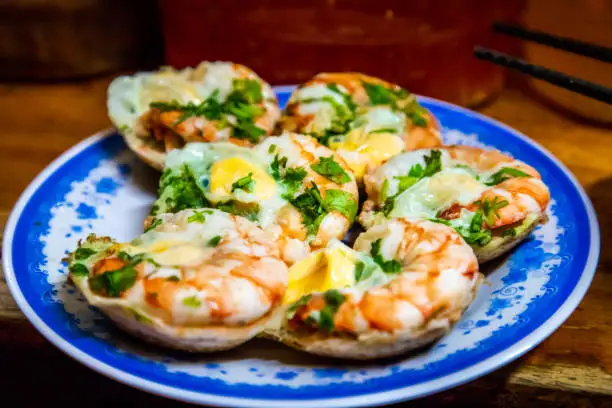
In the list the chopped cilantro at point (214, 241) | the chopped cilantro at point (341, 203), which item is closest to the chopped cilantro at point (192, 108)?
the chopped cilantro at point (341, 203)

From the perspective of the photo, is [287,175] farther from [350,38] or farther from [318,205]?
[350,38]

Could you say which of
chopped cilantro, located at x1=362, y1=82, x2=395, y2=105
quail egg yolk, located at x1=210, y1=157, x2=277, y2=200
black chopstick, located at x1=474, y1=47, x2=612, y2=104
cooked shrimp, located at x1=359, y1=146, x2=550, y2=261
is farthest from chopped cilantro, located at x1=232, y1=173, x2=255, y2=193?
black chopstick, located at x1=474, y1=47, x2=612, y2=104

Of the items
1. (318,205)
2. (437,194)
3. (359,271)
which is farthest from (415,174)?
(359,271)

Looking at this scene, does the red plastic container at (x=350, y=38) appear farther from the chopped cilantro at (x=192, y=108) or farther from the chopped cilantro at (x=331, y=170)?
the chopped cilantro at (x=331, y=170)

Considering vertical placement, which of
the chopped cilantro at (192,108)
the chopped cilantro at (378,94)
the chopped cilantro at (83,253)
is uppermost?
the chopped cilantro at (378,94)

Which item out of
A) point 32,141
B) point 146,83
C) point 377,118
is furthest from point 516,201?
point 32,141

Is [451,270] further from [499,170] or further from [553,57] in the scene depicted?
[553,57]
